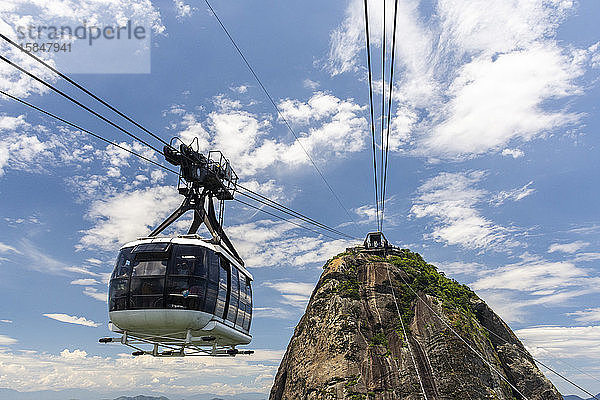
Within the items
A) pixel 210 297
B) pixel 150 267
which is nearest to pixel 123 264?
pixel 150 267

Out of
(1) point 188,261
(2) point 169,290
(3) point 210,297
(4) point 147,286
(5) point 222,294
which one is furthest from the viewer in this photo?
(5) point 222,294

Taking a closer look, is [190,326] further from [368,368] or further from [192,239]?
[368,368]

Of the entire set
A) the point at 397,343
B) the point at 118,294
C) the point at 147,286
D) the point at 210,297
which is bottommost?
the point at 397,343

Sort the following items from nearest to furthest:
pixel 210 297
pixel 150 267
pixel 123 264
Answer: pixel 150 267 → pixel 210 297 → pixel 123 264

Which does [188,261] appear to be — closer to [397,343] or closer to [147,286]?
[147,286]

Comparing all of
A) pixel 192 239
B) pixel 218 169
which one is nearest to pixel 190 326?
pixel 192 239


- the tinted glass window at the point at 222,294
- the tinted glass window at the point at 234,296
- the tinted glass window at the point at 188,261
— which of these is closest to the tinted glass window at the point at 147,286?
the tinted glass window at the point at 188,261

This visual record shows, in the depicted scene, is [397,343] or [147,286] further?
[397,343]
